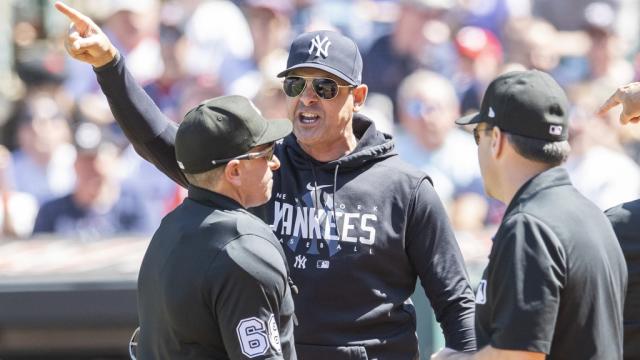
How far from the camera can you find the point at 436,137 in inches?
271

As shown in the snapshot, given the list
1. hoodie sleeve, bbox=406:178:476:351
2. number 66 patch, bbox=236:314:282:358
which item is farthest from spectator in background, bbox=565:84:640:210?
number 66 patch, bbox=236:314:282:358

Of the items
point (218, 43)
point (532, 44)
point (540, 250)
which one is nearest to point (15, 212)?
point (218, 43)

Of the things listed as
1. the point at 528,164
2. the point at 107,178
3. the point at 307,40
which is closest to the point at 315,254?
the point at 307,40

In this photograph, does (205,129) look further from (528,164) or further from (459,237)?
(459,237)

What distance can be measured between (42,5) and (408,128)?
3.37 meters

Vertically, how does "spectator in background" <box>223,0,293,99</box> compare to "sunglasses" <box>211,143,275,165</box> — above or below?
below

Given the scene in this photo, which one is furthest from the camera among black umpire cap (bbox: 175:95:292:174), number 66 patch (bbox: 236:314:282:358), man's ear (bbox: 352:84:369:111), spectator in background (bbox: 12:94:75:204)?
spectator in background (bbox: 12:94:75:204)

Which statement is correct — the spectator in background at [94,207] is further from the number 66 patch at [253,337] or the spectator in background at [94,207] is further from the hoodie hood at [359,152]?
the number 66 patch at [253,337]

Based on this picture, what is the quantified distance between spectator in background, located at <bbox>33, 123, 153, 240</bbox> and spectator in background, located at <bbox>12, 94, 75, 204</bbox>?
19 centimetres

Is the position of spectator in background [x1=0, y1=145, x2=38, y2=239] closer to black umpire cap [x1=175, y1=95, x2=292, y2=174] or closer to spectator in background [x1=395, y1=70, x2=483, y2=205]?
spectator in background [x1=395, y1=70, x2=483, y2=205]

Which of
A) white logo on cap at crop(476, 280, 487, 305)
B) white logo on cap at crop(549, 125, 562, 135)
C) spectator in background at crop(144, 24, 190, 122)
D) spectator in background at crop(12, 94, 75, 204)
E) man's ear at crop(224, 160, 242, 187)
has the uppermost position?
white logo on cap at crop(549, 125, 562, 135)

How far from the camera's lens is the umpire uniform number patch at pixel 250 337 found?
2.53 metres

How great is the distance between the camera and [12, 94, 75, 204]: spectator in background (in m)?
7.27

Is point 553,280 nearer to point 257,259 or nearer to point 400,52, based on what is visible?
point 257,259
